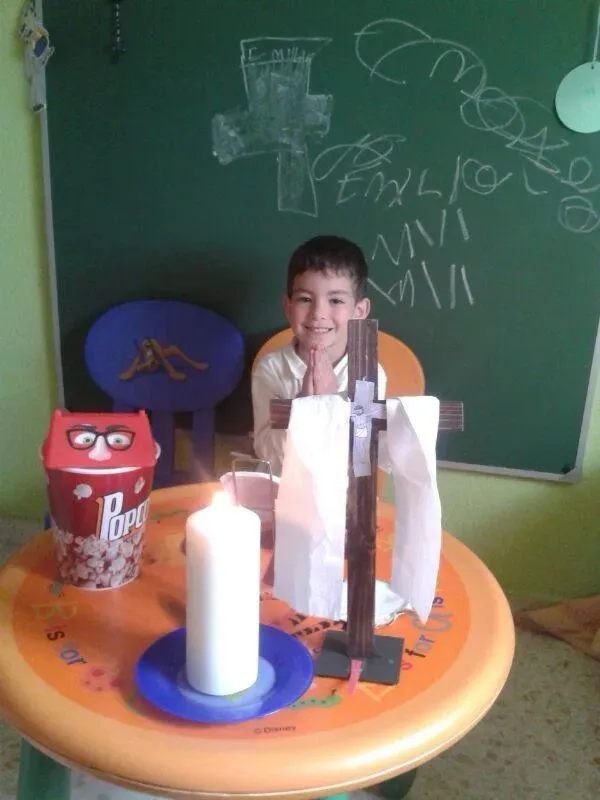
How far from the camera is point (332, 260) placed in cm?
140

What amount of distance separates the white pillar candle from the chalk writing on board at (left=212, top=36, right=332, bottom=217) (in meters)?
1.00

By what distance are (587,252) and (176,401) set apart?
0.94 meters

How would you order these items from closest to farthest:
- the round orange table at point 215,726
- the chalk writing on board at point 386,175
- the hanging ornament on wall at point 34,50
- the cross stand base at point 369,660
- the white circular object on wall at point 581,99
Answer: the round orange table at point 215,726
the cross stand base at point 369,660
the white circular object on wall at point 581,99
the chalk writing on board at point 386,175
the hanging ornament on wall at point 34,50

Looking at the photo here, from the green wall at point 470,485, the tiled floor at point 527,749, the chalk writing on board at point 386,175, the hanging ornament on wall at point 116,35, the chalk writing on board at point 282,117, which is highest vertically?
the hanging ornament on wall at point 116,35

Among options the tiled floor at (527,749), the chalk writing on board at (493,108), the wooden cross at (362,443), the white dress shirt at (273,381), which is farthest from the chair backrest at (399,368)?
the wooden cross at (362,443)

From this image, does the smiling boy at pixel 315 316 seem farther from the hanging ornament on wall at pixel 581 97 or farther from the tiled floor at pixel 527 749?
the tiled floor at pixel 527 749

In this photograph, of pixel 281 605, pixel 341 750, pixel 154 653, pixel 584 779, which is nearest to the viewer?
pixel 341 750

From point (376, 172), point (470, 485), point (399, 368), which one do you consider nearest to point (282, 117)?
point (376, 172)

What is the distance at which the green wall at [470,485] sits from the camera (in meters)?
1.65

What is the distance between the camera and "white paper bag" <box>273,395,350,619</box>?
27.2 inches

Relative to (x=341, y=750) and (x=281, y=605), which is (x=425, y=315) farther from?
(x=341, y=750)

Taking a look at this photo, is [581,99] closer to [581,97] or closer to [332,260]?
[581,97]

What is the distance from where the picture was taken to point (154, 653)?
781mm

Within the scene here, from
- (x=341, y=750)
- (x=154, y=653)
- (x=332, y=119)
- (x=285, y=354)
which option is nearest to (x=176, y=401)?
(x=285, y=354)
